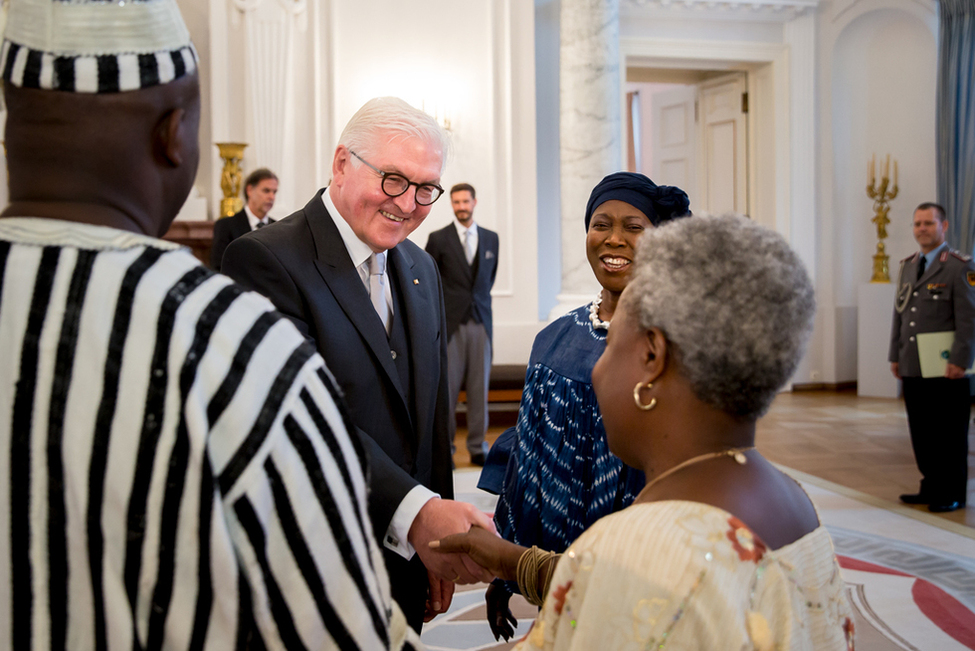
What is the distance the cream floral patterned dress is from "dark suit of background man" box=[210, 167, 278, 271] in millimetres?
5025

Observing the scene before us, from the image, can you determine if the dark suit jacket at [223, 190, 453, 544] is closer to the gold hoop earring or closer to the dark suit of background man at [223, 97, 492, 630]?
the dark suit of background man at [223, 97, 492, 630]

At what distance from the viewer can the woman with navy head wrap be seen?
188 centimetres

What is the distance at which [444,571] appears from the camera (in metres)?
1.70

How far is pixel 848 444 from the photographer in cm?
672

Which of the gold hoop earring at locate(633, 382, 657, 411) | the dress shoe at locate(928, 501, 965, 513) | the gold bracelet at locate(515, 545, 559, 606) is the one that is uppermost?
the gold hoop earring at locate(633, 382, 657, 411)

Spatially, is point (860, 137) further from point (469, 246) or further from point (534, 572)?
point (534, 572)

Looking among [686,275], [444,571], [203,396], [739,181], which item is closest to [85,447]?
[203,396]

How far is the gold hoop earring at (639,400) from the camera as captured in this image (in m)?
1.14

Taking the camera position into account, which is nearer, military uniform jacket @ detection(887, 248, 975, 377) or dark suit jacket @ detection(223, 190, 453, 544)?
dark suit jacket @ detection(223, 190, 453, 544)

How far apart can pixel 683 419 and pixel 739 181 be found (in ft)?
30.5

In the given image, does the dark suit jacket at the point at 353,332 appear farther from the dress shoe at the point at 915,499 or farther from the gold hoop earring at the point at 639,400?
the dress shoe at the point at 915,499

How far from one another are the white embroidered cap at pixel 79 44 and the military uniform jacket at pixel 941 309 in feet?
17.2

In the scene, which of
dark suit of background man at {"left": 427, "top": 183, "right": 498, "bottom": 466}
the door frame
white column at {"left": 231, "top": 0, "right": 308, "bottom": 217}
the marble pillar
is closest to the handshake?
dark suit of background man at {"left": 427, "top": 183, "right": 498, "bottom": 466}

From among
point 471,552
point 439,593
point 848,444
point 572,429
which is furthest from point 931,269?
point 471,552
